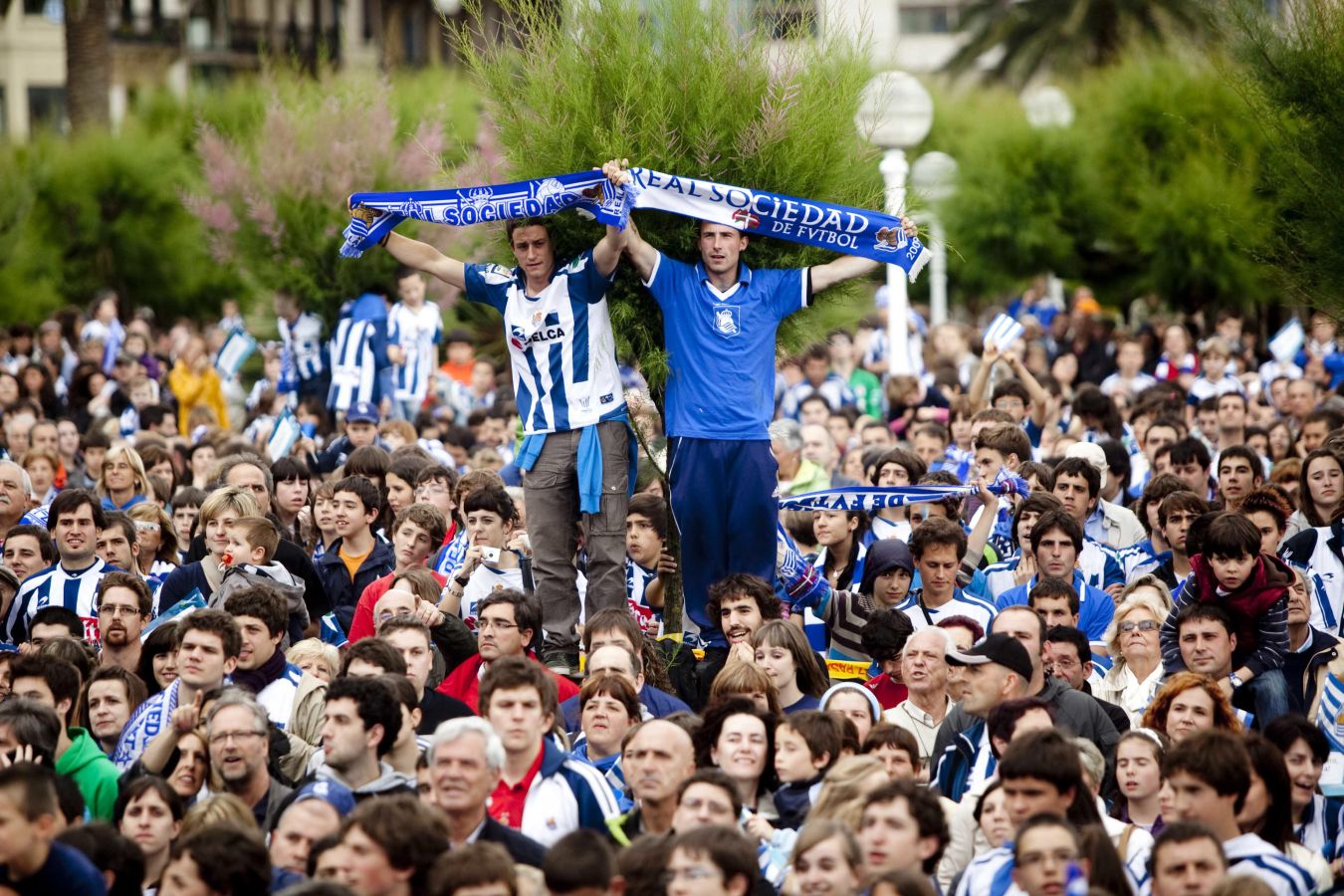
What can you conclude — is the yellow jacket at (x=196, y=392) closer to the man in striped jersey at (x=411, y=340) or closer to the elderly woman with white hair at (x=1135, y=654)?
the man in striped jersey at (x=411, y=340)

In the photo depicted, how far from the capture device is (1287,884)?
6762 millimetres

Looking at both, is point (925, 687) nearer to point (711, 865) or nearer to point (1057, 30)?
point (711, 865)

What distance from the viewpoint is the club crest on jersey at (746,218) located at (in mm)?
9641

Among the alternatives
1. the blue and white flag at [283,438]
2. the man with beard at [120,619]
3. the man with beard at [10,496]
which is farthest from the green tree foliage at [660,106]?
the blue and white flag at [283,438]

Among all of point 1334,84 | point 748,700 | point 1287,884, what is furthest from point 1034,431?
point 1287,884

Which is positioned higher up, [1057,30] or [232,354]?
[1057,30]

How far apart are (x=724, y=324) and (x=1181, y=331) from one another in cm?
1091

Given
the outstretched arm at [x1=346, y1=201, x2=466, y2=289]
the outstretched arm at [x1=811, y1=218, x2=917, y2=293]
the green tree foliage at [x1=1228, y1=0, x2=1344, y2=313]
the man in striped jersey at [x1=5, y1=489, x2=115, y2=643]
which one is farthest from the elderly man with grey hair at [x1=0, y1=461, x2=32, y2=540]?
the green tree foliage at [x1=1228, y1=0, x2=1344, y2=313]

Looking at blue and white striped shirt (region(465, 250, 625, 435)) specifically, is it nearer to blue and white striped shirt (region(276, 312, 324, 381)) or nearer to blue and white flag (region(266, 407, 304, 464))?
blue and white flag (region(266, 407, 304, 464))

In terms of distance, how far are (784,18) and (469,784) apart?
4805 millimetres

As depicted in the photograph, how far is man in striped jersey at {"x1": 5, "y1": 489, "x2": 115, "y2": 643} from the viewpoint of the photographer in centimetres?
1084

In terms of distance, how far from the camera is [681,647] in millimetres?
10188

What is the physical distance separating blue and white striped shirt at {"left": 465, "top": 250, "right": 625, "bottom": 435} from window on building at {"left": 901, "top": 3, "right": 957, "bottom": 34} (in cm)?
5347

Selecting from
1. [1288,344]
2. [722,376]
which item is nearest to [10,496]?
[722,376]
